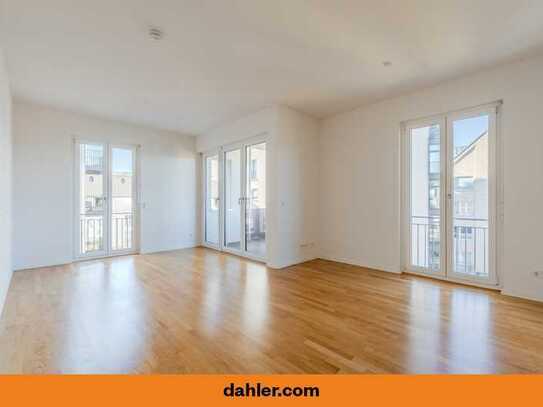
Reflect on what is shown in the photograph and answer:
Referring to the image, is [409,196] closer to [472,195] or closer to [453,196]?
[453,196]

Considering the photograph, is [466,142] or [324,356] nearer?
[324,356]

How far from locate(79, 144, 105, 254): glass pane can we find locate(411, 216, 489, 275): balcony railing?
5.71 metres

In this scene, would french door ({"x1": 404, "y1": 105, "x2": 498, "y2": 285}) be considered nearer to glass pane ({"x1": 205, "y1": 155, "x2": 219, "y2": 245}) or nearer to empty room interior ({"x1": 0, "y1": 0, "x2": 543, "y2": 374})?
empty room interior ({"x1": 0, "y1": 0, "x2": 543, "y2": 374})

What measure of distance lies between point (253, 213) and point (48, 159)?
3693mm

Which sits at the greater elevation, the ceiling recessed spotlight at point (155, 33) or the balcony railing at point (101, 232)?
the ceiling recessed spotlight at point (155, 33)

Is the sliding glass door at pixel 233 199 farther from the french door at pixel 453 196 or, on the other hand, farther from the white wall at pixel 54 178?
the french door at pixel 453 196

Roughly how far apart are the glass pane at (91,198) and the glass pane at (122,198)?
21cm

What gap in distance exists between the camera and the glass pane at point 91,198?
16.5ft

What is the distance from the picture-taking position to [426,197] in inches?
157

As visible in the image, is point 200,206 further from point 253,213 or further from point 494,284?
point 494,284

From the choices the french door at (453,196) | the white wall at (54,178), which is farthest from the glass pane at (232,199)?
the french door at (453,196)

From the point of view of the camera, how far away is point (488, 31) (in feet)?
8.23

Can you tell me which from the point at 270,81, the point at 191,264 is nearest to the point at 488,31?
the point at 270,81

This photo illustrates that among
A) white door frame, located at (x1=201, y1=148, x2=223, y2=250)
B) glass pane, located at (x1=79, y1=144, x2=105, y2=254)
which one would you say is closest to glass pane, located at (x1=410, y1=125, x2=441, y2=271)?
white door frame, located at (x1=201, y1=148, x2=223, y2=250)
